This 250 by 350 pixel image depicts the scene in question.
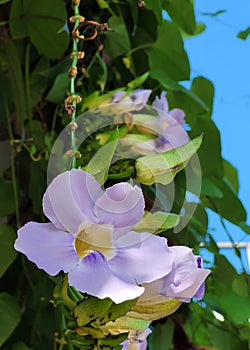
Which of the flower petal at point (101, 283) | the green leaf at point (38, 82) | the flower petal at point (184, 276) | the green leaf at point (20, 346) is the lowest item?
the green leaf at point (20, 346)

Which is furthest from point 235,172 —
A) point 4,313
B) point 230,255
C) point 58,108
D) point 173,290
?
point 173,290

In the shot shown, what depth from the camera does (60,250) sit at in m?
0.30

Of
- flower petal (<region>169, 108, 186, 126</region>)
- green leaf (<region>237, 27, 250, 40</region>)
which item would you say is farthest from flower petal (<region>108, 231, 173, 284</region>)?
green leaf (<region>237, 27, 250, 40</region>)

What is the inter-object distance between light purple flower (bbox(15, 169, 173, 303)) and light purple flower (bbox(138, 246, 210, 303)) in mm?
23

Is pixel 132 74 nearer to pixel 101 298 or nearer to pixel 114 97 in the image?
pixel 114 97

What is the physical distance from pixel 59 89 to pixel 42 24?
0.21ft

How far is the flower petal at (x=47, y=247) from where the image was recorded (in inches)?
11.5

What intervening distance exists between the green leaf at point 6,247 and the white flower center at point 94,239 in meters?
0.28

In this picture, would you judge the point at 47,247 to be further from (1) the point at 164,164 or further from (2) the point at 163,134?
(2) the point at 163,134

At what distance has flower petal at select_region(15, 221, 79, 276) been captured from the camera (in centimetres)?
29

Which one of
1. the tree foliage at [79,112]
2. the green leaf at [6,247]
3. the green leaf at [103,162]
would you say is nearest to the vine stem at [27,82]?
the tree foliage at [79,112]

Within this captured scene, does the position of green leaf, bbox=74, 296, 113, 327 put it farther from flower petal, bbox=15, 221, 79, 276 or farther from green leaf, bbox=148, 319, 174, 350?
green leaf, bbox=148, 319, 174, 350

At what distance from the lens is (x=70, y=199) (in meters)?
0.31

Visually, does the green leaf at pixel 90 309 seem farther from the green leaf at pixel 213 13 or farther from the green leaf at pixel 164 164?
the green leaf at pixel 213 13
